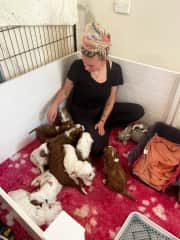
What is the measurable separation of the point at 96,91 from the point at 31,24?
0.57m

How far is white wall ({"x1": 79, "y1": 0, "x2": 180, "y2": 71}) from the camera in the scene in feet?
4.02

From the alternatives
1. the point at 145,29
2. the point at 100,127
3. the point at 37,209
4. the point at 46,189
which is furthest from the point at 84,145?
the point at 145,29

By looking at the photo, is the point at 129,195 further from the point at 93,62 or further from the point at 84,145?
the point at 93,62

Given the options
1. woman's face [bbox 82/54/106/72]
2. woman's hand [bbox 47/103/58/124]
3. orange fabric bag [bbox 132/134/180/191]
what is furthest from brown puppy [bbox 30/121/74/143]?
orange fabric bag [bbox 132/134/180/191]

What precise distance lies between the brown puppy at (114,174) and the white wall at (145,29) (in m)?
0.68

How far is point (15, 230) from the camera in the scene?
106 centimetres

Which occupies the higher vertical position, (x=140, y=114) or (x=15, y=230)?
(x=140, y=114)

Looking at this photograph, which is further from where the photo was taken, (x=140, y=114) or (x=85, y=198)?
(x=140, y=114)

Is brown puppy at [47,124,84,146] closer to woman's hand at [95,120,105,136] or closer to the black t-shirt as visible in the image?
woman's hand at [95,120,105,136]

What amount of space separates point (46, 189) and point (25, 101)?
1.87 feet

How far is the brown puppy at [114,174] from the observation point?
1190 millimetres

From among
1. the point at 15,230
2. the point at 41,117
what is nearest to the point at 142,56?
the point at 41,117

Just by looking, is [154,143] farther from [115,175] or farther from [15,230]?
[15,230]

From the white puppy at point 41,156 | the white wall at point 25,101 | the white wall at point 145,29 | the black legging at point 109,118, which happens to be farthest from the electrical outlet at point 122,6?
the white puppy at point 41,156
